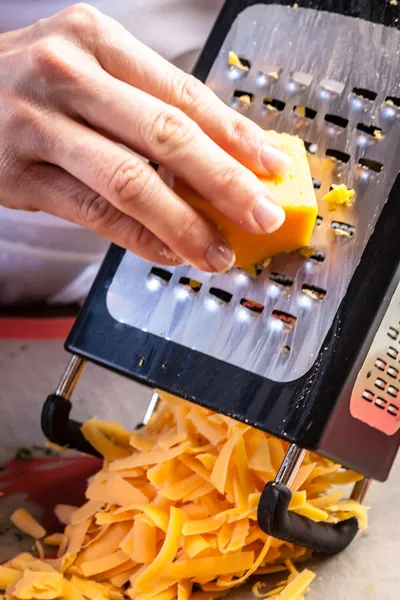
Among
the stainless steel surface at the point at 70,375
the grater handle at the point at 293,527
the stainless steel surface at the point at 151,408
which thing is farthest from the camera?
the stainless steel surface at the point at 151,408

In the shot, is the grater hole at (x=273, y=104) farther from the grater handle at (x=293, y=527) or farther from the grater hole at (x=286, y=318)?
the grater handle at (x=293, y=527)

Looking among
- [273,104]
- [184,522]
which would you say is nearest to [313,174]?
[273,104]

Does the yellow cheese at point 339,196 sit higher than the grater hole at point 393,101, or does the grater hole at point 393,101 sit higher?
the grater hole at point 393,101

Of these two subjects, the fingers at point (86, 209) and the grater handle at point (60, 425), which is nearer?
the fingers at point (86, 209)

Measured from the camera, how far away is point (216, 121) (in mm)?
791

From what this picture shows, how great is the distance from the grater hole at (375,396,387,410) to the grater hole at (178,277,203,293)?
0.81ft

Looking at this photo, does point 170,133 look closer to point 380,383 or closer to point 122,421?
point 380,383

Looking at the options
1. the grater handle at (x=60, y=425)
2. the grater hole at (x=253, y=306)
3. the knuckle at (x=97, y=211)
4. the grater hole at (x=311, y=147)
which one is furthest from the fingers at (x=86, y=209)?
the grater handle at (x=60, y=425)

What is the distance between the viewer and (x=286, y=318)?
2.86 ft

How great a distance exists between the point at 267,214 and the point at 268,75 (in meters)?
0.29

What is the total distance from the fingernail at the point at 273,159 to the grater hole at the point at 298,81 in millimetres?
185

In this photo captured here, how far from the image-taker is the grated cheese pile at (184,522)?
0.92 meters

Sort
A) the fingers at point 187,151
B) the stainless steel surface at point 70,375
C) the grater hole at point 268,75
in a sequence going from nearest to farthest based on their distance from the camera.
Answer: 1. the fingers at point 187,151
2. the grater hole at point 268,75
3. the stainless steel surface at point 70,375

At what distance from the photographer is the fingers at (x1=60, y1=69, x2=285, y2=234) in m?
0.74
